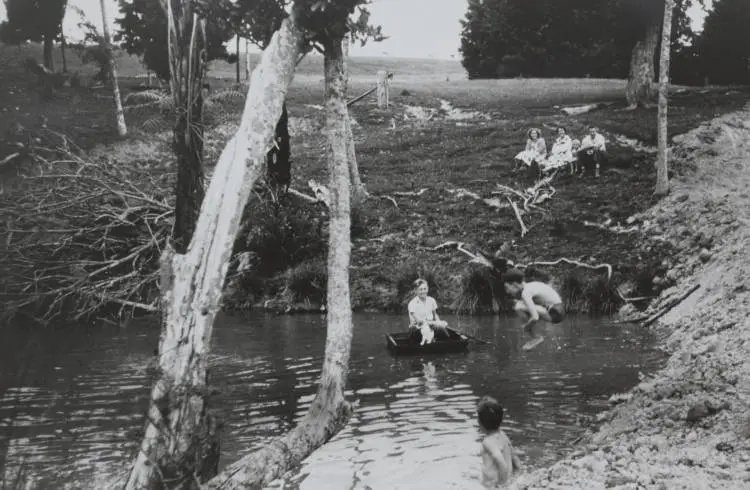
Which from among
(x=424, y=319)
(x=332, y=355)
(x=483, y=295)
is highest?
(x=332, y=355)

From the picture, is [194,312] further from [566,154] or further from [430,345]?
[566,154]

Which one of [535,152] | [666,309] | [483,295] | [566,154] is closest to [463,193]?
[535,152]

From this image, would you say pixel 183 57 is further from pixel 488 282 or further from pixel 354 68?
pixel 354 68

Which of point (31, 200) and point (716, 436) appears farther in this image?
point (31, 200)

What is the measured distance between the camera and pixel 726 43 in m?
42.2

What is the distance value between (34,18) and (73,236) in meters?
28.5

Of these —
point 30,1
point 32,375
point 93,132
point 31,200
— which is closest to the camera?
point 32,375

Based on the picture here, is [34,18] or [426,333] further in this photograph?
[34,18]

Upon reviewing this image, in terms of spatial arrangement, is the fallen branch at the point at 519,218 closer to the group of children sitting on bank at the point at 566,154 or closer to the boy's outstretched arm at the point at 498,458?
the group of children sitting on bank at the point at 566,154

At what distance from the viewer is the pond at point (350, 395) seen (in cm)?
870

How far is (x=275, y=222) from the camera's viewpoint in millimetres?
23344

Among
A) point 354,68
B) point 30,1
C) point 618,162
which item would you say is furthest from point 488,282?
point 354,68

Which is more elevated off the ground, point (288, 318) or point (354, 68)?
point (354, 68)

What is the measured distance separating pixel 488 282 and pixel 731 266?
619 centimetres
